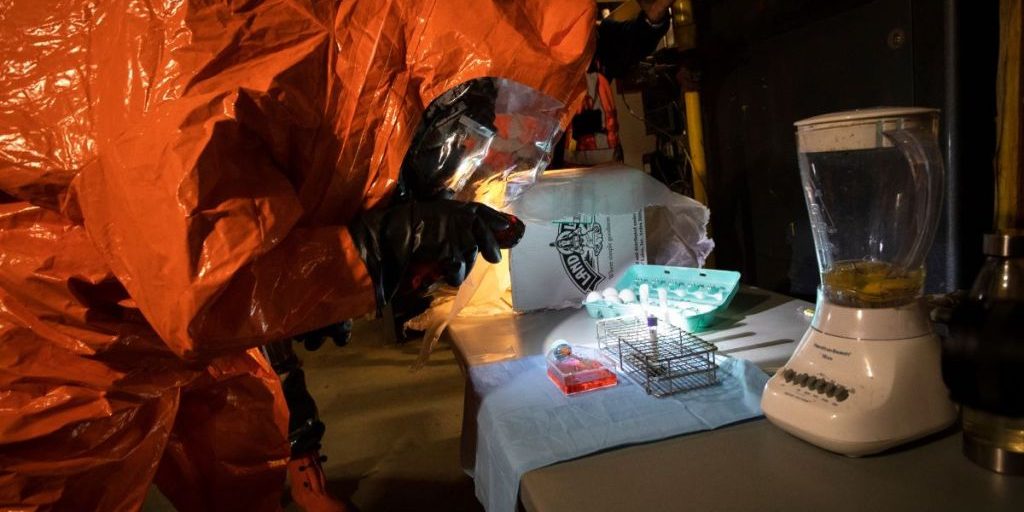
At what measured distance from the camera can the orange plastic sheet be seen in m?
0.66

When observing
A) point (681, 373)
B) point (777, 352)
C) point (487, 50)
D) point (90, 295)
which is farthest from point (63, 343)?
point (777, 352)

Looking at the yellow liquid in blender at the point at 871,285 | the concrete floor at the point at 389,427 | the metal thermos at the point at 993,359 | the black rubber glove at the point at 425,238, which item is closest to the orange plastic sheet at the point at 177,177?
the black rubber glove at the point at 425,238

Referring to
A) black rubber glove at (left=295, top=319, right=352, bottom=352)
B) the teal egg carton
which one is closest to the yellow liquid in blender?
the teal egg carton

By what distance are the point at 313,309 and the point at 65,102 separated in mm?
407

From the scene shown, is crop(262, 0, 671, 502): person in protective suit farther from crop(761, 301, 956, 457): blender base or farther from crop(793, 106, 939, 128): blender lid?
crop(761, 301, 956, 457): blender base

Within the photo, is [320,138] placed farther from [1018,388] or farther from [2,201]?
[1018,388]

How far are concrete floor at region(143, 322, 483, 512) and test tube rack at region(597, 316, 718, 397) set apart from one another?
998mm

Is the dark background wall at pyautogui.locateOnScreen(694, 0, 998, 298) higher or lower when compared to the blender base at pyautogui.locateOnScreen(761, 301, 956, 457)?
higher

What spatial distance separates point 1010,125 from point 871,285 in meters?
0.27

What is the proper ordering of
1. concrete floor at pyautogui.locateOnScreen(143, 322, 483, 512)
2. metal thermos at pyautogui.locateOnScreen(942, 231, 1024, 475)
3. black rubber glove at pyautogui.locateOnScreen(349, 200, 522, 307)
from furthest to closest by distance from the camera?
concrete floor at pyautogui.locateOnScreen(143, 322, 483, 512) < black rubber glove at pyautogui.locateOnScreen(349, 200, 522, 307) < metal thermos at pyautogui.locateOnScreen(942, 231, 1024, 475)

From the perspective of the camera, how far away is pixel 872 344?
674mm

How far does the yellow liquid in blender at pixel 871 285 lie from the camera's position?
0.71 metres

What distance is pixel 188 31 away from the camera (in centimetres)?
71

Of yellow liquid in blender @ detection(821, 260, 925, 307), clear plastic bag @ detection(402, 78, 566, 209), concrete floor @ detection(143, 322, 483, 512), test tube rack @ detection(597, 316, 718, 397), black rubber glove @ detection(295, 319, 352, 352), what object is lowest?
concrete floor @ detection(143, 322, 483, 512)
